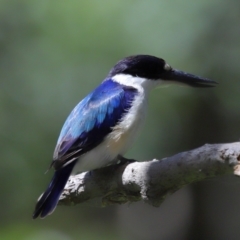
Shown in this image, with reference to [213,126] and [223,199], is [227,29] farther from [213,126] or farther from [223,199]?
[223,199]

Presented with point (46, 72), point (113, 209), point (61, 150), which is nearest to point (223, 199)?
point (113, 209)

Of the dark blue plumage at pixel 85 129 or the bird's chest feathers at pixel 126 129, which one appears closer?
the dark blue plumage at pixel 85 129

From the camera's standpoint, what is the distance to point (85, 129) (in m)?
3.40

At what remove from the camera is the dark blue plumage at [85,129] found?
3214 millimetres

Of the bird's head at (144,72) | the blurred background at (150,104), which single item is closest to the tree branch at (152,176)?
the bird's head at (144,72)

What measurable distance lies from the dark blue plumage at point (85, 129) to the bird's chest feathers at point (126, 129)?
3 centimetres

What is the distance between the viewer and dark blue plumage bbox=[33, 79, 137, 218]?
10.5 feet

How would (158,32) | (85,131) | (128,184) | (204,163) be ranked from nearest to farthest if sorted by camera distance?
1. (204,163)
2. (128,184)
3. (85,131)
4. (158,32)

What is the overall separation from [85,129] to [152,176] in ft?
2.25

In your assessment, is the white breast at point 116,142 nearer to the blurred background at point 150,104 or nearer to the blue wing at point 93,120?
the blue wing at point 93,120

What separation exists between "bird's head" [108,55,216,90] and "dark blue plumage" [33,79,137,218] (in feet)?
0.27

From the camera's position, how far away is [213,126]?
5.09 meters

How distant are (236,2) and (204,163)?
117 inches

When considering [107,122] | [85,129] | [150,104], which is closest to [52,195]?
[85,129]
